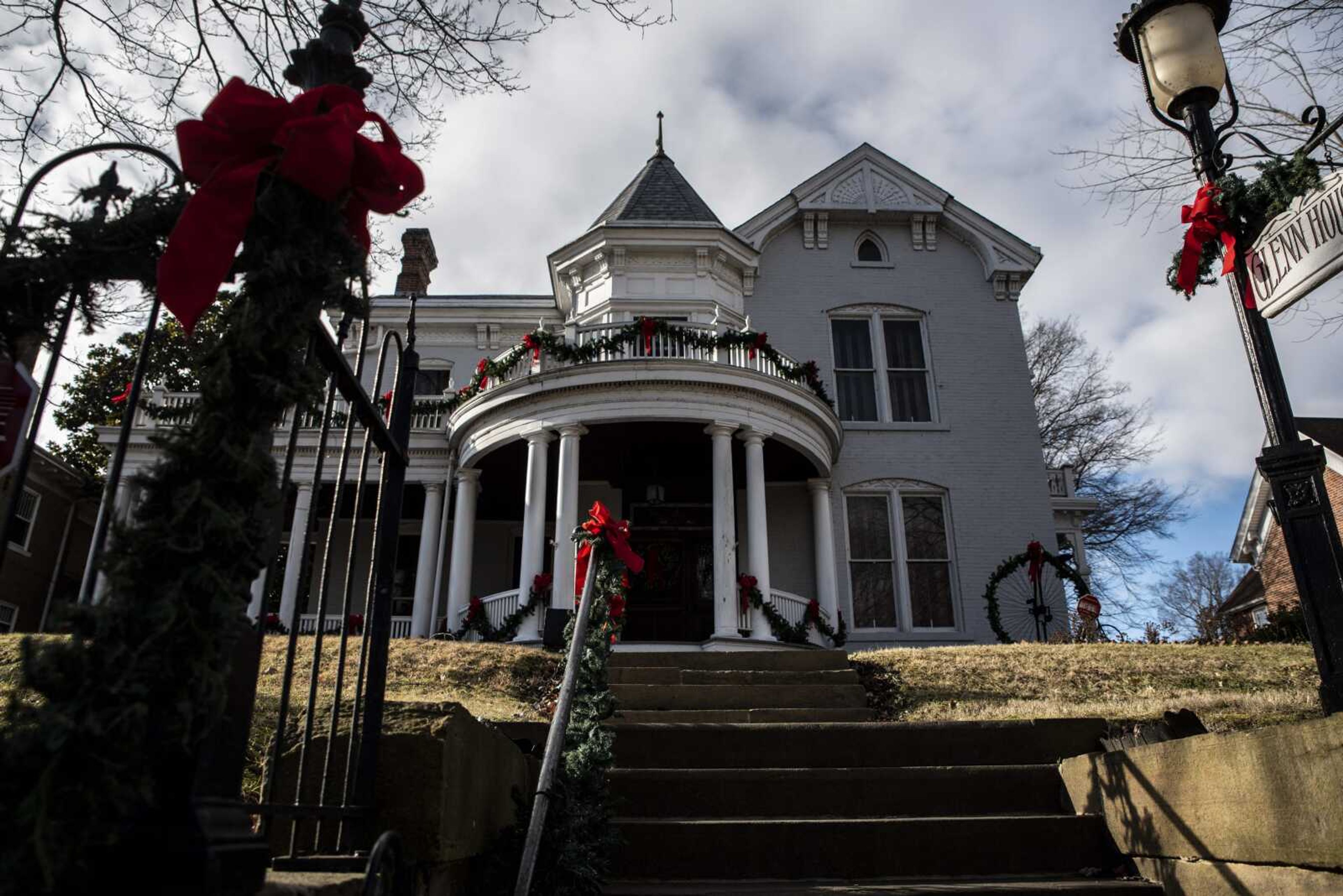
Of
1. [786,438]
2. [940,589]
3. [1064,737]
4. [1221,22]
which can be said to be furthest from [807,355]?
[1221,22]

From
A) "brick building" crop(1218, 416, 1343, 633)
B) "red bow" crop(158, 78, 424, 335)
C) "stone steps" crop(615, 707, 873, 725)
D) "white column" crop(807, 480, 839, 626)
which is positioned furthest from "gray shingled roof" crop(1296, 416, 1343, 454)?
"red bow" crop(158, 78, 424, 335)

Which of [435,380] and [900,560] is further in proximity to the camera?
[435,380]

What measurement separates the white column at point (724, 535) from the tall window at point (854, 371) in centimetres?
432

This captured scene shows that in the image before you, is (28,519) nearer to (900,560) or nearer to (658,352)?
(658,352)

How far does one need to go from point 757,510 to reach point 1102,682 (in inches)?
219

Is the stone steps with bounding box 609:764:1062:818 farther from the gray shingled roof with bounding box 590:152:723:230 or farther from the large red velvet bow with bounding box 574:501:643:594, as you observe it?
the gray shingled roof with bounding box 590:152:723:230

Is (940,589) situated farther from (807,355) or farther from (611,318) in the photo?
(611,318)

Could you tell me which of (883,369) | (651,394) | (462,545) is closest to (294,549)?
(462,545)

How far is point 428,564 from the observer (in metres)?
15.8

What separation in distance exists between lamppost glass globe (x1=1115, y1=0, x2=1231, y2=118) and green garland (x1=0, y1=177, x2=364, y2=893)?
400cm

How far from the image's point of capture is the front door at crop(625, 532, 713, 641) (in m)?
15.9

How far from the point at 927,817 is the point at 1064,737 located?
1497 millimetres

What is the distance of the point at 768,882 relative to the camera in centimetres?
467

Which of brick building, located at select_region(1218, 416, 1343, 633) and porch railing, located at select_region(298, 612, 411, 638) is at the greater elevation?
brick building, located at select_region(1218, 416, 1343, 633)
